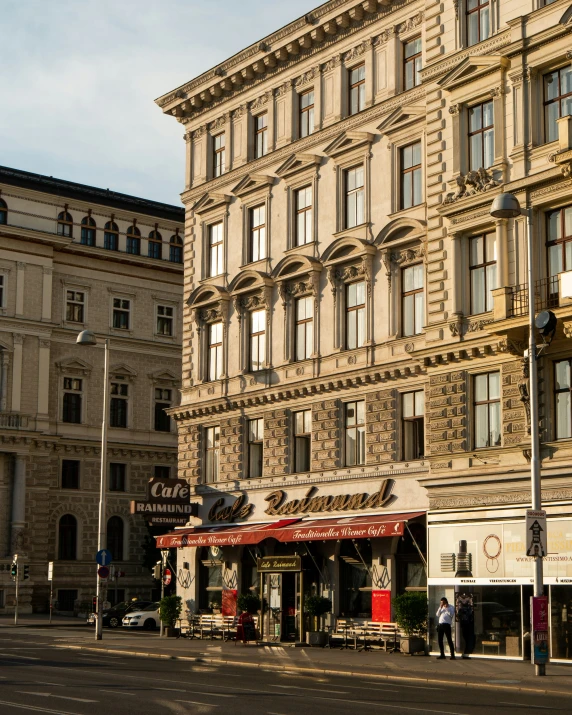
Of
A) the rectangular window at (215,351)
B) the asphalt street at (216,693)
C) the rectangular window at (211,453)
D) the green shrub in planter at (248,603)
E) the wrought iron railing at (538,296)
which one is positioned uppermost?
the rectangular window at (215,351)

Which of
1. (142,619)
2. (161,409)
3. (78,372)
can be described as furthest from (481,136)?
(161,409)

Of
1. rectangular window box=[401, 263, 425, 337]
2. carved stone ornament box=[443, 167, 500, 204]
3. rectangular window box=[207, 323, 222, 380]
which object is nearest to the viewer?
carved stone ornament box=[443, 167, 500, 204]

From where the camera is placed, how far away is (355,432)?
141 feet

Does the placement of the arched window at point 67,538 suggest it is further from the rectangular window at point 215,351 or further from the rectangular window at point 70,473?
the rectangular window at point 215,351

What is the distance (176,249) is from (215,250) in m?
31.6

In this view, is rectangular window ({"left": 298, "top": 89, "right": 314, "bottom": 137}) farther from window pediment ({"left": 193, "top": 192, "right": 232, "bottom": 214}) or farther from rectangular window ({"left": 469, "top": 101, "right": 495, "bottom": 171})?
rectangular window ({"left": 469, "top": 101, "right": 495, "bottom": 171})

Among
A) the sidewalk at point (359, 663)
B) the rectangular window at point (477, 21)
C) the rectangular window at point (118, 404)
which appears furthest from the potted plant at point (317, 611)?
the rectangular window at point (118, 404)

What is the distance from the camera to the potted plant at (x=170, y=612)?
48.2 m

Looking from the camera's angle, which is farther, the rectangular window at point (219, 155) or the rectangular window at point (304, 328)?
the rectangular window at point (219, 155)

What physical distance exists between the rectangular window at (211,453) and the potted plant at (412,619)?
14.3m

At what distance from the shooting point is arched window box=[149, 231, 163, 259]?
81.5 metres

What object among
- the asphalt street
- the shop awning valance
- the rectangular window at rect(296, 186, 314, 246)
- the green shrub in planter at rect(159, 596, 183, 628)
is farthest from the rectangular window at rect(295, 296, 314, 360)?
the asphalt street

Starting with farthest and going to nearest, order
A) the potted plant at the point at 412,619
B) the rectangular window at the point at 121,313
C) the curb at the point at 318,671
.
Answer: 1. the rectangular window at the point at 121,313
2. the potted plant at the point at 412,619
3. the curb at the point at 318,671

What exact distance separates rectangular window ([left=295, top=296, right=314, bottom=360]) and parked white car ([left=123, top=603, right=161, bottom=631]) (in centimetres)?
1852
